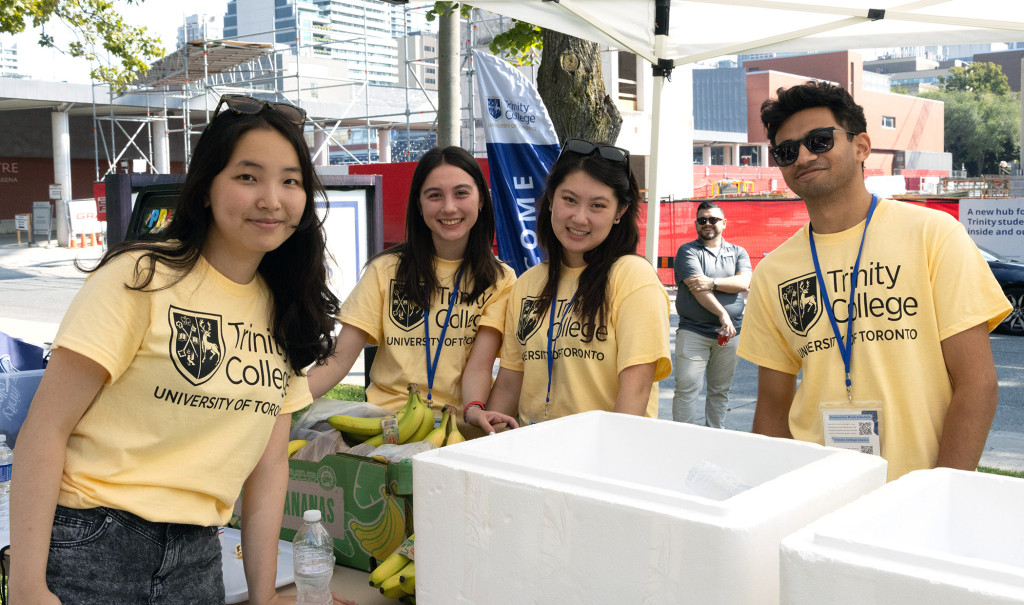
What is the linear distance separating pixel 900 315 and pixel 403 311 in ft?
5.18

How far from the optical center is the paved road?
6.79 m

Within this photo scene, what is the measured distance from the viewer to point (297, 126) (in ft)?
6.54

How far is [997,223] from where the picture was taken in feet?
42.2

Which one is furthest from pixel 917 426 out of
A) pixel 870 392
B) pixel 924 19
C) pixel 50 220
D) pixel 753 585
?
pixel 50 220

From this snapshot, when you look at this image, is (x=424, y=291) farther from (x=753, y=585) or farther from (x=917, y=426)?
(x=753, y=585)

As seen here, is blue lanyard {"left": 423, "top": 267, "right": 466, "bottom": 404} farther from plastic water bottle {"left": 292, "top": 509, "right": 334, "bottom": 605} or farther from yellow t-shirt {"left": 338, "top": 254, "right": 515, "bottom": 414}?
plastic water bottle {"left": 292, "top": 509, "right": 334, "bottom": 605}

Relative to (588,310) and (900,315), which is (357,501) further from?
(900,315)

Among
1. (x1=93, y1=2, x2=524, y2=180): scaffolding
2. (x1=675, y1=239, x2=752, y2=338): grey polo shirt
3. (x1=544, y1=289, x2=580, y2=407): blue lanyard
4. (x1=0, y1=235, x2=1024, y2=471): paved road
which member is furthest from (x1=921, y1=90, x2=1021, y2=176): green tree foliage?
(x1=544, y1=289, x2=580, y2=407): blue lanyard

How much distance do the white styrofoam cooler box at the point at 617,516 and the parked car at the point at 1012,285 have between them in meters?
11.6

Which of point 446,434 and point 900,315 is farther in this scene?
point 446,434

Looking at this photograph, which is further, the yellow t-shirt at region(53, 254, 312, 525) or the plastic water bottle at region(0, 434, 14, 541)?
the plastic water bottle at region(0, 434, 14, 541)

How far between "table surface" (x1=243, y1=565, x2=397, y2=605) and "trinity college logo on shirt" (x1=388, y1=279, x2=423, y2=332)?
0.90m

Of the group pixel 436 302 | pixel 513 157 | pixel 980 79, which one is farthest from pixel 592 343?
pixel 980 79

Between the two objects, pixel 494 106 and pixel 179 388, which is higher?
pixel 494 106
